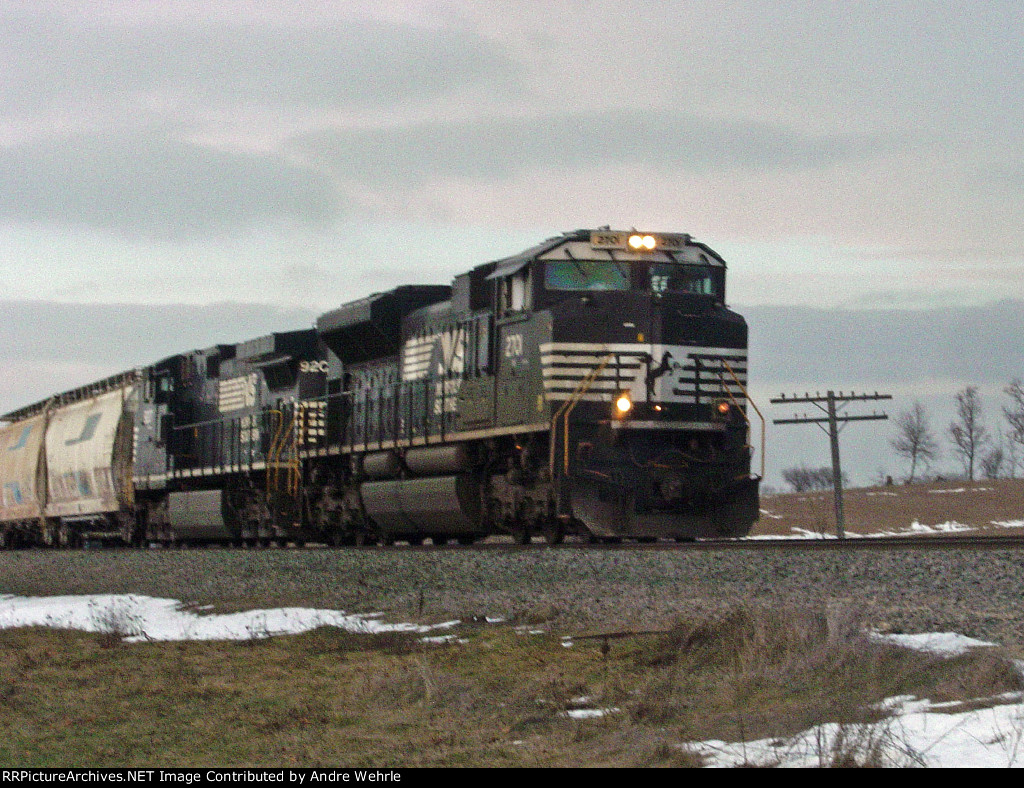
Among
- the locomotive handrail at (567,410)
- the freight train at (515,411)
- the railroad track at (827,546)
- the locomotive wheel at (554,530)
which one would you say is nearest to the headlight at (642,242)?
the freight train at (515,411)

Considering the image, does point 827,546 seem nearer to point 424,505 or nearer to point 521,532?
point 521,532

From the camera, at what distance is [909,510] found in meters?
50.8

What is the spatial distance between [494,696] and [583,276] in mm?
10222

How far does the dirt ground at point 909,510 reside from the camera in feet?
142

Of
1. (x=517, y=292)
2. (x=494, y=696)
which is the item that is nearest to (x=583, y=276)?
(x=517, y=292)

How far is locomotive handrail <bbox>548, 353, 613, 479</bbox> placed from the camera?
55.8 feet

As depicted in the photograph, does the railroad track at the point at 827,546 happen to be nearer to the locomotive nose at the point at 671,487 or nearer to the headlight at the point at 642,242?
the locomotive nose at the point at 671,487

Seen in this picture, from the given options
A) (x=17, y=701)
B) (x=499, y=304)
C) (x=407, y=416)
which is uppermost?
(x=499, y=304)

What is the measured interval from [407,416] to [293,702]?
41.9ft

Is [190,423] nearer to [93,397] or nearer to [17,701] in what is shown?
[93,397]

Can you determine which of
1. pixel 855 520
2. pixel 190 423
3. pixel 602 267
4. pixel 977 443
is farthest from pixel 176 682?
pixel 977 443

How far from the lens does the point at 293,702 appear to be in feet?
29.5

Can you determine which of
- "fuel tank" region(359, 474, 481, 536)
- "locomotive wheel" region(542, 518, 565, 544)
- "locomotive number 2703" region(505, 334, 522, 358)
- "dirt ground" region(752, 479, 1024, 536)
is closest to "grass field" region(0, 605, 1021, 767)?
A: "locomotive wheel" region(542, 518, 565, 544)

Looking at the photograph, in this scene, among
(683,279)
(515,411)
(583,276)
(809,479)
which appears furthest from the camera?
(809,479)
